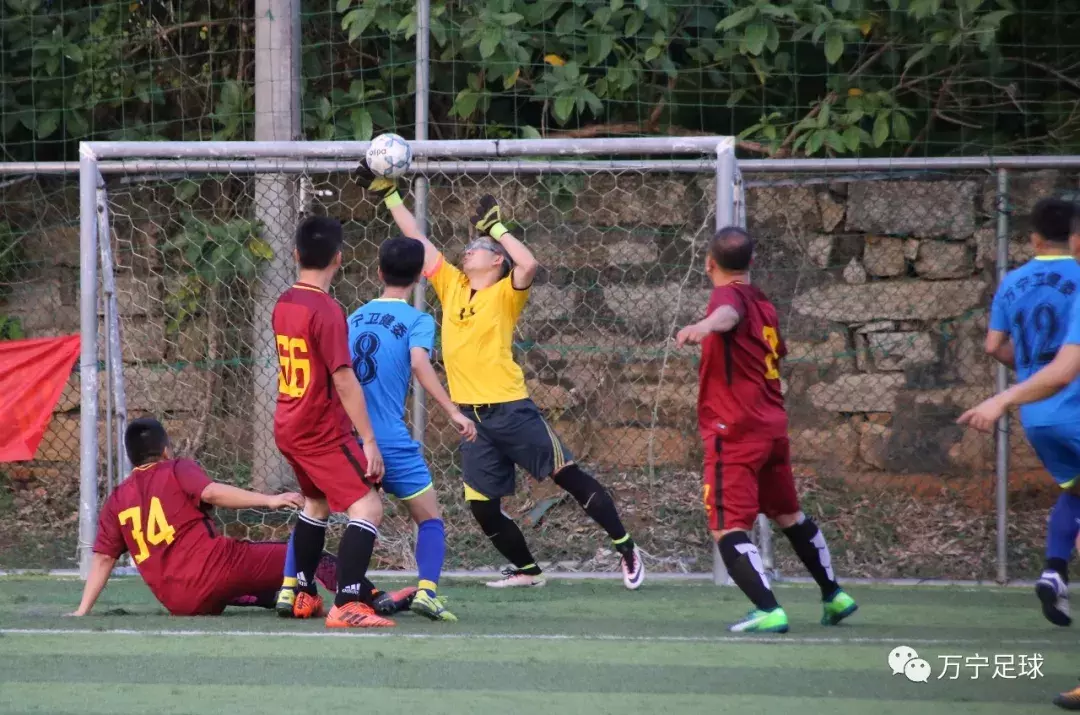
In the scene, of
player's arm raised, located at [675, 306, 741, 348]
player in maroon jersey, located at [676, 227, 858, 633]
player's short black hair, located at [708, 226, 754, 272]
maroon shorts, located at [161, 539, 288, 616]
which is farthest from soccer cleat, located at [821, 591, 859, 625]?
maroon shorts, located at [161, 539, 288, 616]

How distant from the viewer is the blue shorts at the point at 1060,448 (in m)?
5.33

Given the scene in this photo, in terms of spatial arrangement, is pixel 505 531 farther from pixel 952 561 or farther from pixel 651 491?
pixel 952 561

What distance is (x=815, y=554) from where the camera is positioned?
5.51 meters

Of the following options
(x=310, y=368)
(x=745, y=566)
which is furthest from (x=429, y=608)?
(x=745, y=566)

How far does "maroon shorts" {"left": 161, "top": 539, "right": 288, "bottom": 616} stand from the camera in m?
5.64

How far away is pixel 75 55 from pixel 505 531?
16.8ft

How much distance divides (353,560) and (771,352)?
6.13 feet

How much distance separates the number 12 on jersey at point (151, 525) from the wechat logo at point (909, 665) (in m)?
2.93

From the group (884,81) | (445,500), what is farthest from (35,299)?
(884,81)

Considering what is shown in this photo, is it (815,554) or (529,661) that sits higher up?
(815,554)

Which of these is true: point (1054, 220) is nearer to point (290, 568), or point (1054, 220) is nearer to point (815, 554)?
point (815, 554)

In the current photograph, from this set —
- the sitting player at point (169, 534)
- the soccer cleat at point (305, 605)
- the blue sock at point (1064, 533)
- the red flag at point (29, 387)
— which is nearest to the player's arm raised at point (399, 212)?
the sitting player at point (169, 534)

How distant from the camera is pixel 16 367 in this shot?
7754 millimetres

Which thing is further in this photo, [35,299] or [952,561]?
[35,299]
